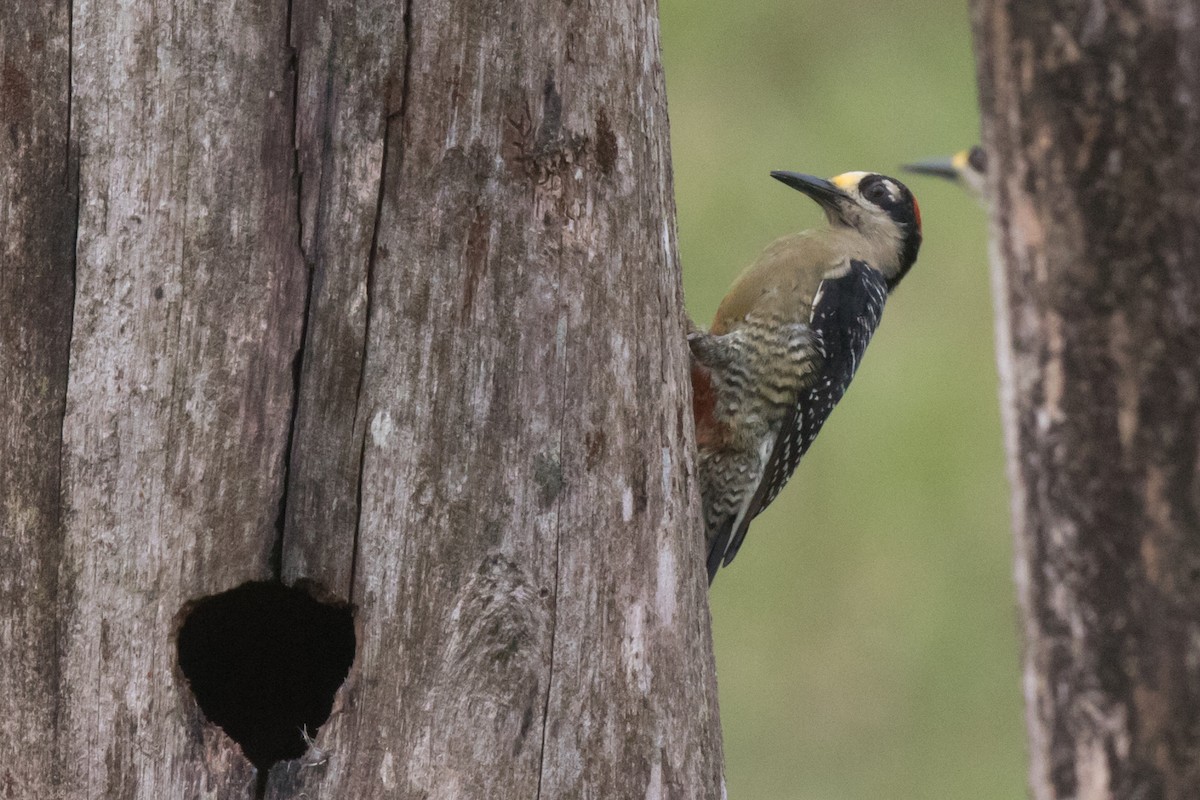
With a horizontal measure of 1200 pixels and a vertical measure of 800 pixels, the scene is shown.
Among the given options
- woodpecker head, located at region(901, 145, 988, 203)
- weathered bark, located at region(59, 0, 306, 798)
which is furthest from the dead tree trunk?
woodpecker head, located at region(901, 145, 988, 203)

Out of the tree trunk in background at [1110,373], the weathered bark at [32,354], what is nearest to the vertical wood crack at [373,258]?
the weathered bark at [32,354]

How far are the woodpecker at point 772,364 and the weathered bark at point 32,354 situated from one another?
6.47 ft

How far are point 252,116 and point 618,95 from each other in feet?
2.07

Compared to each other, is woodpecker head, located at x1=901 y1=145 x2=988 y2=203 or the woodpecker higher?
woodpecker head, located at x1=901 y1=145 x2=988 y2=203

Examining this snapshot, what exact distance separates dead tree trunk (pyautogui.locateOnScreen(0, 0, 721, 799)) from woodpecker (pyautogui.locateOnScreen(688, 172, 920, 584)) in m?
1.63

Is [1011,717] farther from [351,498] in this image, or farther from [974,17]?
[974,17]

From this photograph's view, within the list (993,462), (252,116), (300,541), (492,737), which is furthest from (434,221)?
(993,462)

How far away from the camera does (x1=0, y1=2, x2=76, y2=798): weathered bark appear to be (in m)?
2.90

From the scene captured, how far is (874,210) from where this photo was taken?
539 centimetres

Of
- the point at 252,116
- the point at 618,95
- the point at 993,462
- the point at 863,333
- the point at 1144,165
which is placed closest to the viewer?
the point at 1144,165

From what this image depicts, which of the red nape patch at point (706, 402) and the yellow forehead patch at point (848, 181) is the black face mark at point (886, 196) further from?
the red nape patch at point (706, 402)

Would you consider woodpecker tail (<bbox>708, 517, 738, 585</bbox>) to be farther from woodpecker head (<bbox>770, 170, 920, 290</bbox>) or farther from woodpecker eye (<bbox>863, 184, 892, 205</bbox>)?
woodpecker eye (<bbox>863, 184, 892, 205</bbox>)

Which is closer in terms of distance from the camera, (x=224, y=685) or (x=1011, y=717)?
(x=224, y=685)

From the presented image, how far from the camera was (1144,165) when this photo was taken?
1873mm
